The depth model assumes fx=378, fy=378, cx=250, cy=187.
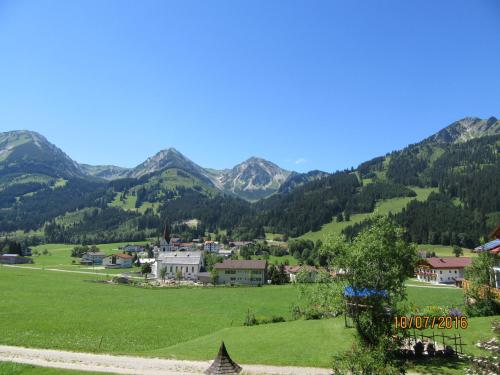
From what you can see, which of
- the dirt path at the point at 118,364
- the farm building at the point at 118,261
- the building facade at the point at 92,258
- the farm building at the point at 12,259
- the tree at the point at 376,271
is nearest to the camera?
the dirt path at the point at 118,364

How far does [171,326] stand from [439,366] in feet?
110

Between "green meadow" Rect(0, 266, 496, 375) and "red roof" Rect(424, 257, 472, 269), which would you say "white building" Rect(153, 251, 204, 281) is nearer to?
"green meadow" Rect(0, 266, 496, 375)

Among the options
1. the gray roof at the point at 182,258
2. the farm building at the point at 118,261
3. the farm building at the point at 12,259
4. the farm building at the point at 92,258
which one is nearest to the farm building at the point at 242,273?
the gray roof at the point at 182,258

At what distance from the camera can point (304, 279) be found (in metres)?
40.3

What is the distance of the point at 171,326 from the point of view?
165 ft

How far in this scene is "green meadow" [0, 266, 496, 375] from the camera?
1363 inches

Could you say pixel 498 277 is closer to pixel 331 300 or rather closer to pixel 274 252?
pixel 331 300

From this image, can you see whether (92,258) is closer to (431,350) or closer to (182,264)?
(182,264)

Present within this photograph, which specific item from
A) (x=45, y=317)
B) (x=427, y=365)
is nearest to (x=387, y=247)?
(x=427, y=365)

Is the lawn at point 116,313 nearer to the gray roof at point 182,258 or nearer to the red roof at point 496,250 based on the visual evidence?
the red roof at point 496,250

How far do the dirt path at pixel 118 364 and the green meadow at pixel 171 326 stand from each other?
1.45 meters

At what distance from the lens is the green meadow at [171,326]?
114 ft

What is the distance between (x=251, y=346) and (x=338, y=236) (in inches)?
558
